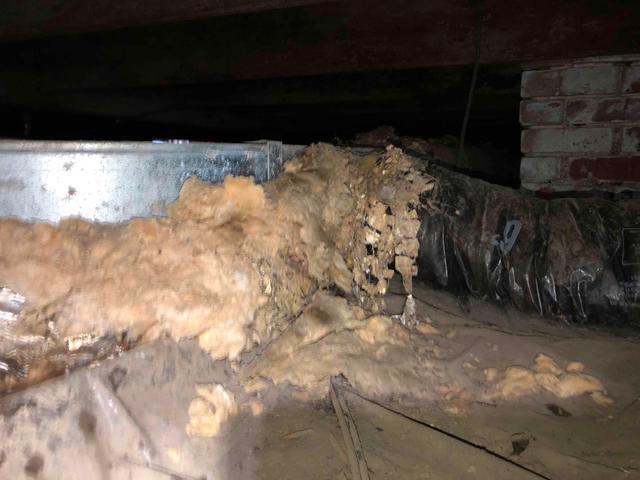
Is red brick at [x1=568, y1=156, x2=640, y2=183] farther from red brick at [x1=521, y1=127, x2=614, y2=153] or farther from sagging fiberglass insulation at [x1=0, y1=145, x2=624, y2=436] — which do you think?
sagging fiberglass insulation at [x1=0, y1=145, x2=624, y2=436]

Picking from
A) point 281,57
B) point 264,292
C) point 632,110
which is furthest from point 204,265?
point 632,110

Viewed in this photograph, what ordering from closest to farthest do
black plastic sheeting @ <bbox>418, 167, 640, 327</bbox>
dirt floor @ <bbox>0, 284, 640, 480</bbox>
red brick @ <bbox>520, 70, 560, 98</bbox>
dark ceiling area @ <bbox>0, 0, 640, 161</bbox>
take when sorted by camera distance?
dirt floor @ <bbox>0, 284, 640, 480</bbox>, black plastic sheeting @ <bbox>418, 167, 640, 327</bbox>, dark ceiling area @ <bbox>0, 0, 640, 161</bbox>, red brick @ <bbox>520, 70, 560, 98</bbox>

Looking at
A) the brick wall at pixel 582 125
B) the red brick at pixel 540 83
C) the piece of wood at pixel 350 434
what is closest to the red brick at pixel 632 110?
the brick wall at pixel 582 125

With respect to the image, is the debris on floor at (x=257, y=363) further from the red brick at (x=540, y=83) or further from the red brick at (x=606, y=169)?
the red brick at (x=540, y=83)

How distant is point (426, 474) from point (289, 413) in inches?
11.2

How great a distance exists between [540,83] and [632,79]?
308mm

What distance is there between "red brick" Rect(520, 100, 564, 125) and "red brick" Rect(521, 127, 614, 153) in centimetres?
3

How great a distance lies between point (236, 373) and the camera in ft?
3.16

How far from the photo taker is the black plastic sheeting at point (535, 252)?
1.30m

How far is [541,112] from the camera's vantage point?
1.89 meters

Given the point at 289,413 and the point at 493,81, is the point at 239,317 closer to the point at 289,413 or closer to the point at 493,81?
the point at 289,413

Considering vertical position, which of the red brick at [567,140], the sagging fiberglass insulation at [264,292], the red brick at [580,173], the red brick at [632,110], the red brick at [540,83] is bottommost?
the sagging fiberglass insulation at [264,292]

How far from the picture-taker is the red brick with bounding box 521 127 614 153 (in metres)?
1.79


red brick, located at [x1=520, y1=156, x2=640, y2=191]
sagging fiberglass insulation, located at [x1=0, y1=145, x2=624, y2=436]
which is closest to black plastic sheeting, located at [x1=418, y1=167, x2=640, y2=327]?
sagging fiberglass insulation, located at [x1=0, y1=145, x2=624, y2=436]
